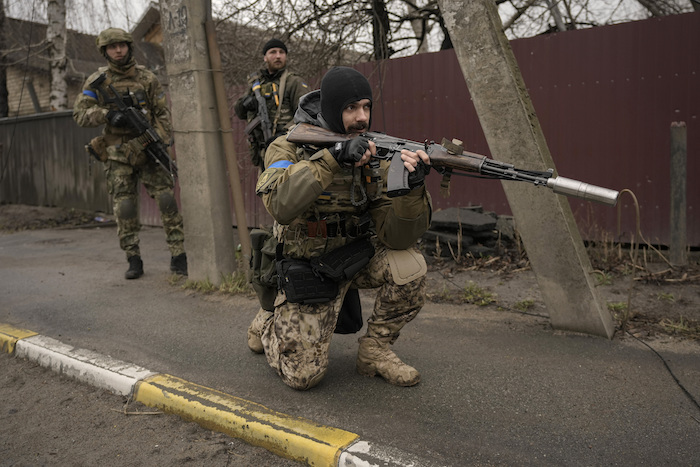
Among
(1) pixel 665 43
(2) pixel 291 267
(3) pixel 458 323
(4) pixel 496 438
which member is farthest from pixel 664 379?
(1) pixel 665 43

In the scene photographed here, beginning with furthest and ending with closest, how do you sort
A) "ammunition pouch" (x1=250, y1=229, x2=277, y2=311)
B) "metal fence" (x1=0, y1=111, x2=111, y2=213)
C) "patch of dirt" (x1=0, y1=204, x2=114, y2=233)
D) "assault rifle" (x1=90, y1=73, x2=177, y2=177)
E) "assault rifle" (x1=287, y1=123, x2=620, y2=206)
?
1. "metal fence" (x1=0, y1=111, x2=111, y2=213)
2. "patch of dirt" (x1=0, y1=204, x2=114, y2=233)
3. "assault rifle" (x1=90, y1=73, x2=177, y2=177)
4. "ammunition pouch" (x1=250, y1=229, x2=277, y2=311)
5. "assault rifle" (x1=287, y1=123, x2=620, y2=206)

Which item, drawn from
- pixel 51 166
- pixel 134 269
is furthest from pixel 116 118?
pixel 51 166

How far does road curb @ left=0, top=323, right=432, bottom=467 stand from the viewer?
2.28 m

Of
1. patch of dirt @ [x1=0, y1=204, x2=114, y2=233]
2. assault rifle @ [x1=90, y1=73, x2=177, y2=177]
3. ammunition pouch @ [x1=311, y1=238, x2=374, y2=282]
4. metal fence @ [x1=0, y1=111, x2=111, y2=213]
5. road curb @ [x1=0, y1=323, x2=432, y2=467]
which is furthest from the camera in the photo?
metal fence @ [x1=0, y1=111, x2=111, y2=213]

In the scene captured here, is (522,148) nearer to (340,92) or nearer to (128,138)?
(340,92)

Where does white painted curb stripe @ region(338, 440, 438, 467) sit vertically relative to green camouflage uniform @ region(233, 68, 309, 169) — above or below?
below

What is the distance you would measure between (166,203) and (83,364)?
254 cm

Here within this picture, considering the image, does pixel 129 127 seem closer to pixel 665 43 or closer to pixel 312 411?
pixel 312 411

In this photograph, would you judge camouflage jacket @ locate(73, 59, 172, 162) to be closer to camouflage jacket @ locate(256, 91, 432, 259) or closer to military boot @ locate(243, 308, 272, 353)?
military boot @ locate(243, 308, 272, 353)

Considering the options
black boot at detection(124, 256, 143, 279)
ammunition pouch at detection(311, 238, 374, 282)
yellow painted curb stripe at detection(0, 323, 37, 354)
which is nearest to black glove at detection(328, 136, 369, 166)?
ammunition pouch at detection(311, 238, 374, 282)

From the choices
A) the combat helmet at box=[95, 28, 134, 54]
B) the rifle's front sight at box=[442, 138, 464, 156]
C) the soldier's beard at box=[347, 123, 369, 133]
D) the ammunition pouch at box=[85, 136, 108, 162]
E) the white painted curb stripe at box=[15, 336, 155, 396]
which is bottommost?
the white painted curb stripe at box=[15, 336, 155, 396]

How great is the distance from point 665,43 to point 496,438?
4.83 meters

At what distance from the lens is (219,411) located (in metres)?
2.65

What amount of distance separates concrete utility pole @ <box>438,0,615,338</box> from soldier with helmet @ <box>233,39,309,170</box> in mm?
2177
